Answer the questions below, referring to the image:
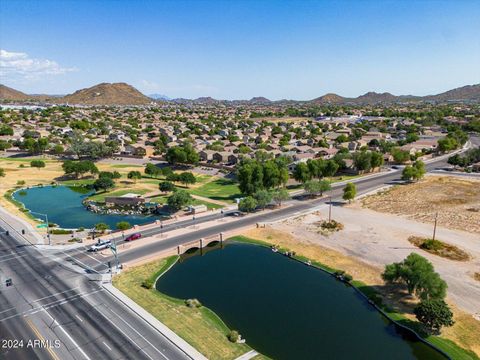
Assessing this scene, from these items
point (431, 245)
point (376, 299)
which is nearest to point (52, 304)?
point (376, 299)

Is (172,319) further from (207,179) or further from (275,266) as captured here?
(207,179)

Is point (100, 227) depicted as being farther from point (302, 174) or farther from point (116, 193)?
point (302, 174)

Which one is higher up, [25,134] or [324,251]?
[25,134]

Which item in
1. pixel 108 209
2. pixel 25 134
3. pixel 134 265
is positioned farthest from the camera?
pixel 25 134

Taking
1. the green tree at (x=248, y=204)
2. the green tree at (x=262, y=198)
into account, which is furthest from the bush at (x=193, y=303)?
the green tree at (x=262, y=198)

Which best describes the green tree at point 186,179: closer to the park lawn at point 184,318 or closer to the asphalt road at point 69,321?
the park lawn at point 184,318

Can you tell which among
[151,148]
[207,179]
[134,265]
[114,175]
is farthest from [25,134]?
[134,265]
